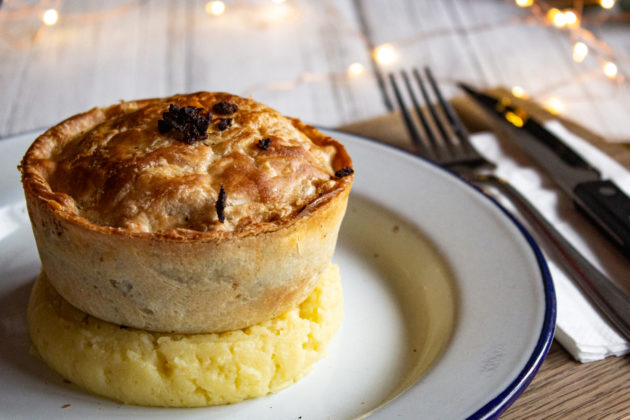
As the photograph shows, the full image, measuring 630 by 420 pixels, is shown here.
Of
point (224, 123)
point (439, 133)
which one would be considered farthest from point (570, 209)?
point (224, 123)

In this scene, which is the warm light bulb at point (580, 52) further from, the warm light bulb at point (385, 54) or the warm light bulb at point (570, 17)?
the warm light bulb at point (385, 54)

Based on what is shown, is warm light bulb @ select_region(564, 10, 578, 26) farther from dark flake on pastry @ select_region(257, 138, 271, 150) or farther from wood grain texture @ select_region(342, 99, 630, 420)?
dark flake on pastry @ select_region(257, 138, 271, 150)

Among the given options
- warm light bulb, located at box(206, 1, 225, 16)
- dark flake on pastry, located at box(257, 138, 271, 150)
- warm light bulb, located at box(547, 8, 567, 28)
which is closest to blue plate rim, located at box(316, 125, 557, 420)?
dark flake on pastry, located at box(257, 138, 271, 150)

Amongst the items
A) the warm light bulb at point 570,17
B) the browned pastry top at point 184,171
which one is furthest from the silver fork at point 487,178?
the warm light bulb at point 570,17

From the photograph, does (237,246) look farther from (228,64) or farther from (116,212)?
(228,64)

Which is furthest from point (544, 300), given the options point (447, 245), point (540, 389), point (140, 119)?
point (140, 119)

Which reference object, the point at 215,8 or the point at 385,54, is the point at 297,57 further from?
the point at 215,8
